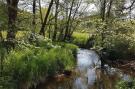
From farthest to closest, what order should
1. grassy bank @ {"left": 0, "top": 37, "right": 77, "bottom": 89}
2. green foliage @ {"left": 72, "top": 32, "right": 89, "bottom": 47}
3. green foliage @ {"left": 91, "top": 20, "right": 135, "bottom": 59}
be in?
green foliage @ {"left": 72, "top": 32, "right": 89, "bottom": 47} → green foliage @ {"left": 91, "top": 20, "right": 135, "bottom": 59} → grassy bank @ {"left": 0, "top": 37, "right": 77, "bottom": 89}

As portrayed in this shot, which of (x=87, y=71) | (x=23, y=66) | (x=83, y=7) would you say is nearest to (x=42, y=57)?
(x=23, y=66)

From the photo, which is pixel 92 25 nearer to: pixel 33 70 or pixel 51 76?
pixel 51 76

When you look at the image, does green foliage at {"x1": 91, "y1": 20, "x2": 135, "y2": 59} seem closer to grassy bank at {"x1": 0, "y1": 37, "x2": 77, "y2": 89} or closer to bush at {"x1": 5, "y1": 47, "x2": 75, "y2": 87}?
bush at {"x1": 5, "y1": 47, "x2": 75, "y2": 87}

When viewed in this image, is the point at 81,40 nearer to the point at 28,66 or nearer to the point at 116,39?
the point at 116,39

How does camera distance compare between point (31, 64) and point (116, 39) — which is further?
point (116, 39)

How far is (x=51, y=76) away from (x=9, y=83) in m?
5.45

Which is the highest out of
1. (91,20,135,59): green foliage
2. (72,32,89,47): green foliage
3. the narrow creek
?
(91,20,135,59): green foliage

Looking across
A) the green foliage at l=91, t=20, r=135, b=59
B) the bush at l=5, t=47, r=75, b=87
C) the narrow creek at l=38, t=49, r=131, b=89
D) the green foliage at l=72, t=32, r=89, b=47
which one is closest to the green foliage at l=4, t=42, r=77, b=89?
the bush at l=5, t=47, r=75, b=87

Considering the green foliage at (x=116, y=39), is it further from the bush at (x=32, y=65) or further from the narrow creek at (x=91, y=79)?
the bush at (x=32, y=65)

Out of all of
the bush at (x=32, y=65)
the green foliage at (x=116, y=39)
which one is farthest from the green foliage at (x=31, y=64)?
the green foliage at (x=116, y=39)

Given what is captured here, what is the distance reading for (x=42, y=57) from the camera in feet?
52.6

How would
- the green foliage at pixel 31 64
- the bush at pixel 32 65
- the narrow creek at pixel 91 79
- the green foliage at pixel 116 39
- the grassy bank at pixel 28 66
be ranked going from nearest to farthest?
the grassy bank at pixel 28 66 < the green foliage at pixel 31 64 < the bush at pixel 32 65 < the narrow creek at pixel 91 79 < the green foliage at pixel 116 39

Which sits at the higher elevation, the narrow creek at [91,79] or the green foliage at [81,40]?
the green foliage at [81,40]

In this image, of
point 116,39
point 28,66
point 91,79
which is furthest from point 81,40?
point 28,66
